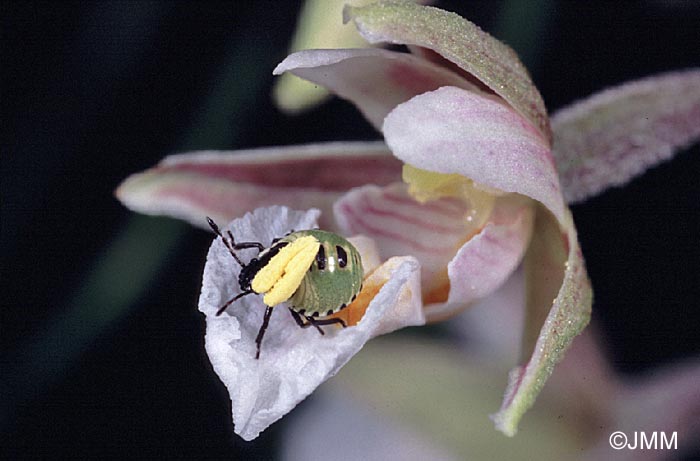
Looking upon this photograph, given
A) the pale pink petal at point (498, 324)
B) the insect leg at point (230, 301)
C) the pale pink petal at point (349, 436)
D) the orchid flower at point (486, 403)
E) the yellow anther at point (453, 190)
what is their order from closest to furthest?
the insect leg at point (230, 301) < the yellow anther at point (453, 190) < the orchid flower at point (486, 403) < the pale pink petal at point (349, 436) < the pale pink petal at point (498, 324)

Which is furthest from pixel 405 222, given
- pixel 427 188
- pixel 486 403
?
pixel 486 403

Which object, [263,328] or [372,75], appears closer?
[263,328]

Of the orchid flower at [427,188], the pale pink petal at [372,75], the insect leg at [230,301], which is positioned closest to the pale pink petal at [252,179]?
the orchid flower at [427,188]

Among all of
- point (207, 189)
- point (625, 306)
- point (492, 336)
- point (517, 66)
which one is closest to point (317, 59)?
point (517, 66)

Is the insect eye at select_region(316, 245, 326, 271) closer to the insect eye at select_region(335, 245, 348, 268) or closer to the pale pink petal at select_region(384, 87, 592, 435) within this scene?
the insect eye at select_region(335, 245, 348, 268)

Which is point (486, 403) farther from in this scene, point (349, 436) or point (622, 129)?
point (622, 129)

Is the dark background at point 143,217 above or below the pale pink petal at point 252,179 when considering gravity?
below

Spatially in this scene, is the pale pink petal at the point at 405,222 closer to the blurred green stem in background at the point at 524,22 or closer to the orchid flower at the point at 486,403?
the orchid flower at the point at 486,403
